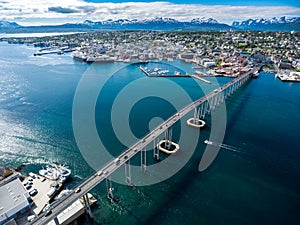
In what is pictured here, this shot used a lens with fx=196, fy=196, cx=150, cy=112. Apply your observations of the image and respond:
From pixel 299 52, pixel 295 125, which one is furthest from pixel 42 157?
pixel 299 52

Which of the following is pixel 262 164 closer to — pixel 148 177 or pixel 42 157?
pixel 148 177

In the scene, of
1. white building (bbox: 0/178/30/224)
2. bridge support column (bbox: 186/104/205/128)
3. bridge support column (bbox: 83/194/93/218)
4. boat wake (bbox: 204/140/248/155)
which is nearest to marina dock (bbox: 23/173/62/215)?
white building (bbox: 0/178/30/224)

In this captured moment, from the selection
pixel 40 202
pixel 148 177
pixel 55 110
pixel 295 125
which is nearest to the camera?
pixel 40 202

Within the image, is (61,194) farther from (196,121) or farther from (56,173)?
(196,121)

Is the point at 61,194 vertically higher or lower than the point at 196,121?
lower

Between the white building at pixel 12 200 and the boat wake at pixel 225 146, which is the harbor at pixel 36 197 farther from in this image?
the boat wake at pixel 225 146

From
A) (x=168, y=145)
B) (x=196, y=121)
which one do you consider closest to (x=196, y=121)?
(x=196, y=121)

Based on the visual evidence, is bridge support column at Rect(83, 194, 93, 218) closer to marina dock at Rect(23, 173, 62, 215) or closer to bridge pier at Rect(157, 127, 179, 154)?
marina dock at Rect(23, 173, 62, 215)
